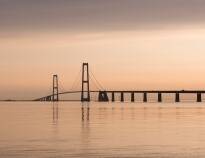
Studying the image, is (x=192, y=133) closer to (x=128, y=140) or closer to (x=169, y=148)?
(x=128, y=140)

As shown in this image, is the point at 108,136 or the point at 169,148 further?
the point at 108,136

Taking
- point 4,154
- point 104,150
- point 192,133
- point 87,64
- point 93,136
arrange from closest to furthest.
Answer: point 4,154
point 104,150
point 93,136
point 192,133
point 87,64

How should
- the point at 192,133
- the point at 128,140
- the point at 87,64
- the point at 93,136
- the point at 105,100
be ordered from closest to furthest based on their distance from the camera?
the point at 128,140 < the point at 93,136 < the point at 192,133 < the point at 87,64 < the point at 105,100

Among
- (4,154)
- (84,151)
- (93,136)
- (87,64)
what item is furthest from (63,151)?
(87,64)

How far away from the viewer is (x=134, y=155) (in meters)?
16.2

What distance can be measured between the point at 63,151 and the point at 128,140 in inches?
170

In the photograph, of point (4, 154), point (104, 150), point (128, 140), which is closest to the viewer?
point (4, 154)

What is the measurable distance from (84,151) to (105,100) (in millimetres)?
143077

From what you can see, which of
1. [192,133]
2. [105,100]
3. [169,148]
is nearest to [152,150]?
[169,148]

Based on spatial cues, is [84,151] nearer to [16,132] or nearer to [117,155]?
[117,155]

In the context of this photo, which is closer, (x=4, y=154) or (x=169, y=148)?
(x=4, y=154)

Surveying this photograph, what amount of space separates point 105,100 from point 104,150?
468ft

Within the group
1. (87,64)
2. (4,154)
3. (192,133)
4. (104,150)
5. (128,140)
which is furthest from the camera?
(87,64)

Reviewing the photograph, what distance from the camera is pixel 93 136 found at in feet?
73.4
